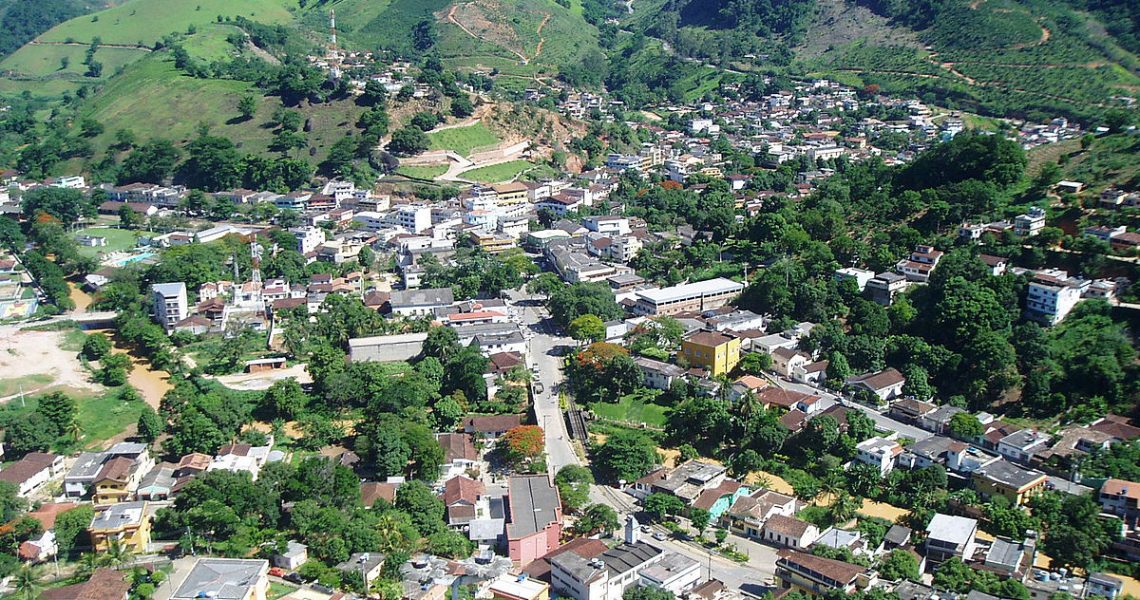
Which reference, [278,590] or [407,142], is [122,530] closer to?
[278,590]

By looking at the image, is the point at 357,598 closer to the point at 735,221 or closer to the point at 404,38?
the point at 735,221

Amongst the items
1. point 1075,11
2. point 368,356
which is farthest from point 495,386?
point 1075,11

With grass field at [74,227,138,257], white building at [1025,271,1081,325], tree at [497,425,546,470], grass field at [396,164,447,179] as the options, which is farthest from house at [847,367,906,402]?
grass field at [74,227,138,257]

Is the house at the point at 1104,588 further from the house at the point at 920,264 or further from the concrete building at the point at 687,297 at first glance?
the concrete building at the point at 687,297

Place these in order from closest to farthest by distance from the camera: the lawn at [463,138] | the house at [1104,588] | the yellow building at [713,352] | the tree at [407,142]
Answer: the house at [1104,588] → the yellow building at [713,352] → the tree at [407,142] → the lawn at [463,138]

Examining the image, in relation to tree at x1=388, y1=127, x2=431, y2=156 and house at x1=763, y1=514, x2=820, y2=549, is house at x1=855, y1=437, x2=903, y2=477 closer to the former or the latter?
house at x1=763, y1=514, x2=820, y2=549

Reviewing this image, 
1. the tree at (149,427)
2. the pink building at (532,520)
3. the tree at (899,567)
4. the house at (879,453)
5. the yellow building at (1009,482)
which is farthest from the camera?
the tree at (149,427)

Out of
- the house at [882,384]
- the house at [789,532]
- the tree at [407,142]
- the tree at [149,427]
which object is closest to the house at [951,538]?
the house at [789,532]
